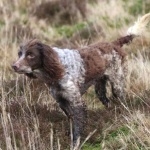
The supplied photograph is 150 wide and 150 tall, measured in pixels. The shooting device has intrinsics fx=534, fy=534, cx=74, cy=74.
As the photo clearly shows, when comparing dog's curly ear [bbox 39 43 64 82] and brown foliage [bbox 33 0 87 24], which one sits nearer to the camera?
dog's curly ear [bbox 39 43 64 82]

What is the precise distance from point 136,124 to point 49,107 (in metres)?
1.32

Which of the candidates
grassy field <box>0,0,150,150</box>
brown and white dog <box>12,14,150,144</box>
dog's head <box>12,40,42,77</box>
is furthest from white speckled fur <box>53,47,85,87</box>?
grassy field <box>0,0,150,150</box>

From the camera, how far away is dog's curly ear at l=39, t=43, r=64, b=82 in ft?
16.9

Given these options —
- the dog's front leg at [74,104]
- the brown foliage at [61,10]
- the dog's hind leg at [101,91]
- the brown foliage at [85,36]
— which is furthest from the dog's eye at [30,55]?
the brown foliage at [61,10]

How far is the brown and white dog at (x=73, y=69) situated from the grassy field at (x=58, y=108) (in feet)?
0.79

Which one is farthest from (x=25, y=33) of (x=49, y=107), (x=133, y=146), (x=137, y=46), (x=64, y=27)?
(x=133, y=146)

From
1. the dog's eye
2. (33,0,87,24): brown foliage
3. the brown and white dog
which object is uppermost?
the dog's eye

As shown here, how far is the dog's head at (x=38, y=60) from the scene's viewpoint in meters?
5.08

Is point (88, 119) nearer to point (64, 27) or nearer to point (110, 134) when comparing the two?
point (110, 134)

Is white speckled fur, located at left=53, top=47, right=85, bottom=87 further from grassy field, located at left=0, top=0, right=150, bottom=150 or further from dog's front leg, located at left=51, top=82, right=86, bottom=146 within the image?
grassy field, located at left=0, top=0, right=150, bottom=150

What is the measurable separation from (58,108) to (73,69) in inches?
34.8

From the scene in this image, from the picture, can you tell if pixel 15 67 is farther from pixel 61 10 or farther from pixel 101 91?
→ pixel 61 10

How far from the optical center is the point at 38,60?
5.16 meters

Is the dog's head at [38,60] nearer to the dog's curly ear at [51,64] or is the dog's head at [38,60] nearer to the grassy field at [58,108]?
the dog's curly ear at [51,64]
